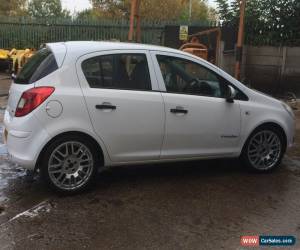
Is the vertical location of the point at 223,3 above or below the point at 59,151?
above

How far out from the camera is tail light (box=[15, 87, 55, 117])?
5.03 meters

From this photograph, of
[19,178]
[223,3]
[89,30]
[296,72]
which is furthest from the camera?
[89,30]

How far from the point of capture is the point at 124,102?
5.37 metres

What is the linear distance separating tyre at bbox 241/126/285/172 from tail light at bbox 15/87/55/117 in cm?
266

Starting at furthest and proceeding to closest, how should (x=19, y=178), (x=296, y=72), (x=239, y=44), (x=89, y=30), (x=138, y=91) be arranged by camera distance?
(x=89, y=30), (x=296, y=72), (x=239, y=44), (x=19, y=178), (x=138, y=91)

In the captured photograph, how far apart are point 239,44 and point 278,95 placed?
2.47 metres

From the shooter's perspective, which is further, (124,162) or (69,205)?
(124,162)

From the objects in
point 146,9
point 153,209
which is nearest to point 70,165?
point 153,209

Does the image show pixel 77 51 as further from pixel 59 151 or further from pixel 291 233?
pixel 291 233

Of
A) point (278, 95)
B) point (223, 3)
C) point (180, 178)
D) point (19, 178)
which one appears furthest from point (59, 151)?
point (223, 3)

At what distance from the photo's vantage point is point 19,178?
5.86 meters

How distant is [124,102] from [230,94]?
139cm

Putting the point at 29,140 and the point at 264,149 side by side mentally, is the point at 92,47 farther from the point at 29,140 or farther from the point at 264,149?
the point at 264,149

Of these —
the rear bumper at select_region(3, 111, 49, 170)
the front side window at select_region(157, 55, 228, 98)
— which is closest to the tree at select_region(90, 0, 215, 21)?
the front side window at select_region(157, 55, 228, 98)
